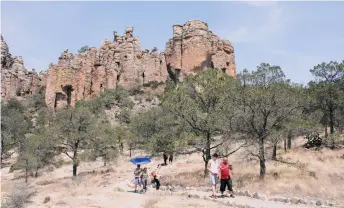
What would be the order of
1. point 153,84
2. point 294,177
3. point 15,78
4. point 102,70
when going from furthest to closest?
point 15,78 → point 153,84 → point 102,70 → point 294,177

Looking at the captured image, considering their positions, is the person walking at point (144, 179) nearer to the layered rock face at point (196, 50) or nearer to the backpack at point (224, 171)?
the backpack at point (224, 171)

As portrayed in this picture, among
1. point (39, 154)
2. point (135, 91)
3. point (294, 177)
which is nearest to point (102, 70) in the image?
point (135, 91)

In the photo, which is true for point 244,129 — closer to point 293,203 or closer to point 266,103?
point 266,103

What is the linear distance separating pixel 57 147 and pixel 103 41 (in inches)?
1651

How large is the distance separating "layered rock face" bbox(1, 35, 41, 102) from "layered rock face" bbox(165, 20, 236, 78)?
1145 inches

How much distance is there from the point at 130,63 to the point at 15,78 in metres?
23.0

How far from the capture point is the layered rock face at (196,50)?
69438mm

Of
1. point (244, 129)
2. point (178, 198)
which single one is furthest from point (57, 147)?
point (178, 198)

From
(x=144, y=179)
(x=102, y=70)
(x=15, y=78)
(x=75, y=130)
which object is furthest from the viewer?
(x=15, y=78)

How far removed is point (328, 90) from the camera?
35.4 m

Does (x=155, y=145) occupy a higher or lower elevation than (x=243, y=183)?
higher

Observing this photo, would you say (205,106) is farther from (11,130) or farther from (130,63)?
(130,63)

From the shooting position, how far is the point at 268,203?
15.0m

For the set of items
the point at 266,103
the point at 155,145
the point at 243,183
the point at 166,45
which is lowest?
the point at 243,183
